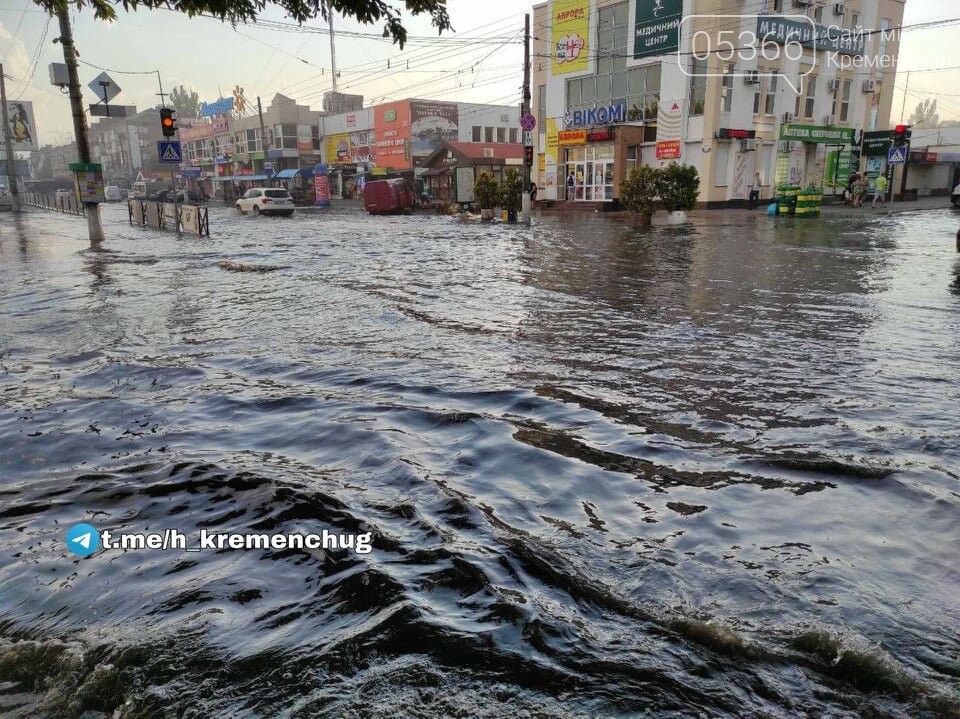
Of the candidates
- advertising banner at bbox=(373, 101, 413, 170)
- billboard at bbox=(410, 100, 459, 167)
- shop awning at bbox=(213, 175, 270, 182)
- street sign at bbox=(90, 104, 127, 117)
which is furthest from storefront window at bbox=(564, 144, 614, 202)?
shop awning at bbox=(213, 175, 270, 182)

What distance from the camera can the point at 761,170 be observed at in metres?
37.5

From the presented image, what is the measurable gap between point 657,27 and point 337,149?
3830cm

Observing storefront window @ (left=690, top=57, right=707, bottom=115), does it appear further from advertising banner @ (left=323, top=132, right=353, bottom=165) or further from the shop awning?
the shop awning

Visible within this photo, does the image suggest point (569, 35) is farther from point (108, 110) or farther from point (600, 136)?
point (108, 110)

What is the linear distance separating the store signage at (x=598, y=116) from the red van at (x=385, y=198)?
10615mm

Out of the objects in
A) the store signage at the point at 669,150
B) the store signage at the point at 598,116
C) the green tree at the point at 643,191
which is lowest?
the green tree at the point at 643,191

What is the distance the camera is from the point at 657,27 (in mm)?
35719

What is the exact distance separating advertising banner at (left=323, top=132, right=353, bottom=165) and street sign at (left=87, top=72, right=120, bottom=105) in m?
44.9

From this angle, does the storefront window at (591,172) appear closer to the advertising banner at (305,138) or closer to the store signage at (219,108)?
the advertising banner at (305,138)

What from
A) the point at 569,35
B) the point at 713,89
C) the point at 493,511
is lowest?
the point at 493,511

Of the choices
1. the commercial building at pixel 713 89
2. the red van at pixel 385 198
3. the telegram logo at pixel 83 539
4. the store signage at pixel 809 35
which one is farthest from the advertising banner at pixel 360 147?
→ the telegram logo at pixel 83 539

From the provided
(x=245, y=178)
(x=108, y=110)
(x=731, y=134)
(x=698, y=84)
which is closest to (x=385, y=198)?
(x=698, y=84)

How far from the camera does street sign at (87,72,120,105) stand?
68.3 feet

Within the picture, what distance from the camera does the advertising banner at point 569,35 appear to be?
40000mm
